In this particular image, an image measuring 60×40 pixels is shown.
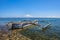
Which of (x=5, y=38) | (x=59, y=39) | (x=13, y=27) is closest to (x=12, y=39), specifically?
(x=5, y=38)

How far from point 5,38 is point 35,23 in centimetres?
749

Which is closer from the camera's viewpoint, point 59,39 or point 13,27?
point 59,39

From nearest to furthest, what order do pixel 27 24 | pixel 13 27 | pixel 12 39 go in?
pixel 12 39 → pixel 13 27 → pixel 27 24

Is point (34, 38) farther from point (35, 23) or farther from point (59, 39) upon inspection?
point (35, 23)

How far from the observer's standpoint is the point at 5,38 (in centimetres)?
860

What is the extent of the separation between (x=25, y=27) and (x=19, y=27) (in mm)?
715

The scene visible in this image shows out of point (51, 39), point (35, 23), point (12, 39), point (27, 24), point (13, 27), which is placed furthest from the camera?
point (35, 23)

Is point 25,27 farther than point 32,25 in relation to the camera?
No

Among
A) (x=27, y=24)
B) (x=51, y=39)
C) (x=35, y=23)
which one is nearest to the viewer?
(x=51, y=39)

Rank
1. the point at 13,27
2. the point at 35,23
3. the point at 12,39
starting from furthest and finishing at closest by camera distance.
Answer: the point at 35,23 < the point at 13,27 < the point at 12,39

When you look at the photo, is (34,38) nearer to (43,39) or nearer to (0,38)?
(43,39)

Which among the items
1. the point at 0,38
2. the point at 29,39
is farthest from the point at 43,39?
the point at 0,38

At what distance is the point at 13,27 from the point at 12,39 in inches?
182

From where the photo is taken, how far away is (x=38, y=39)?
29.2 feet
